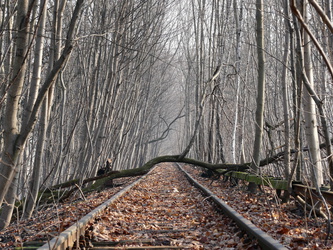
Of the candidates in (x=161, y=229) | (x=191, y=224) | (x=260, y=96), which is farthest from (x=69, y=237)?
(x=260, y=96)

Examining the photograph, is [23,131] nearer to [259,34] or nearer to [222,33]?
[259,34]

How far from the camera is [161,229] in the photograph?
5.75 m

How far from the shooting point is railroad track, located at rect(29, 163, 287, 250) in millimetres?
4418

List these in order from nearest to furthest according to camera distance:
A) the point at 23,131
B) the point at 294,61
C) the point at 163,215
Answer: the point at 23,131, the point at 294,61, the point at 163,215

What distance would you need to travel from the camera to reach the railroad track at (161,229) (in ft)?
14.5

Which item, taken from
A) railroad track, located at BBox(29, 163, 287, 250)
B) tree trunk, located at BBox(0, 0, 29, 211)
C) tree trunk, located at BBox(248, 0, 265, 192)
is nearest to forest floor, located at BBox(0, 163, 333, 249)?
railroad track, located at BBox(29, 163, 287, 250)

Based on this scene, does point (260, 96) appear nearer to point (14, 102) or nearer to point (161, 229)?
point (161, 229)

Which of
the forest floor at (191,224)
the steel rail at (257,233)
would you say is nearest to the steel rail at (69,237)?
the forest floor at (191,224)

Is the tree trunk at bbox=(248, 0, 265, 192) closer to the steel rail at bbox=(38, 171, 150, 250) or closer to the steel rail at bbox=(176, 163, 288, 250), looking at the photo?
the steel rail at bbox=(176, 163, 288, 250)

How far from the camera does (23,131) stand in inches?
197

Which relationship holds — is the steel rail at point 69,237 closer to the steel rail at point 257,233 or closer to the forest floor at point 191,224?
the forest floor at point 191,224

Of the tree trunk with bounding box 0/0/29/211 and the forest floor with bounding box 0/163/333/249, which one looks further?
the tree trunk with bounding box 0/0/29/211

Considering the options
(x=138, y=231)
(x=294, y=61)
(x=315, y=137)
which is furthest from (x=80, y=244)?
(x=294, y=61)

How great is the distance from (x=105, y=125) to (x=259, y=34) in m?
5.31
